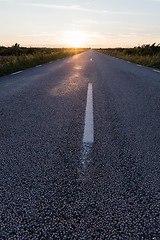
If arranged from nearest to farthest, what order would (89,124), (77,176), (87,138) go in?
(77,176)
(87,138)
(89,124)

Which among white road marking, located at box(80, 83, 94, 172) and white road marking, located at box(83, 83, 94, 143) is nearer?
white road marking, located at box(80, 83, 94, 172)

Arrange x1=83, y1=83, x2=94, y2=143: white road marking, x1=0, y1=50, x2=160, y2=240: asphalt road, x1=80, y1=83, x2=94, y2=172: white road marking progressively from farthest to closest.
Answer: x1=83, y1=83, x2=94, y2=143: white road marking
x1=80, y1=83, x2=94, y2=172: white road marking
x1=0, y1=50, x2=160, y2=240: asphalt road

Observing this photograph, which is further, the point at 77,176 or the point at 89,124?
the point at 89,124

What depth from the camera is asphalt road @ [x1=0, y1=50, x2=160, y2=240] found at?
139 centimetres

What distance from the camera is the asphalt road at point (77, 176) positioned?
139 centimetres

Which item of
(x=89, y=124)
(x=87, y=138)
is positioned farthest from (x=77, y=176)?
(x=89, y=124)

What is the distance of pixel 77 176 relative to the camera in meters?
1.94

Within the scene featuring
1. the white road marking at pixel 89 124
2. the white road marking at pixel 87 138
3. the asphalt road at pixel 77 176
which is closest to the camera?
the asphalt road at pixel 77 176

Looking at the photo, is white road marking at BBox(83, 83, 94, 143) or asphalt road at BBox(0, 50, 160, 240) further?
white road marking at BBox(83, 83, 94, 143)

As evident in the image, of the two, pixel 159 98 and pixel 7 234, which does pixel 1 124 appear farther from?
pixel 159 98

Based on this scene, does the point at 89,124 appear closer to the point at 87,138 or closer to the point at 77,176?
the point at 87,138

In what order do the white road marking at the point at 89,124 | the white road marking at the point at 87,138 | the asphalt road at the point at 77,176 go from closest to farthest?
the asphalt road at the point at 77,176, the white road marking at the point at 87,138, the white road marking at the point at 89,124

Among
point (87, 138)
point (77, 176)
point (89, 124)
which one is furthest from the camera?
point (89, 124)

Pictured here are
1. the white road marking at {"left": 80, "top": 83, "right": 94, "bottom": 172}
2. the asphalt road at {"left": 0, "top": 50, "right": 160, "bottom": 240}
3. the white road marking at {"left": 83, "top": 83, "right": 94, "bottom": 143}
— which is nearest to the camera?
the asphalt road at {"left": 0, "top": 50, "right": 160, "bottom": 240}
